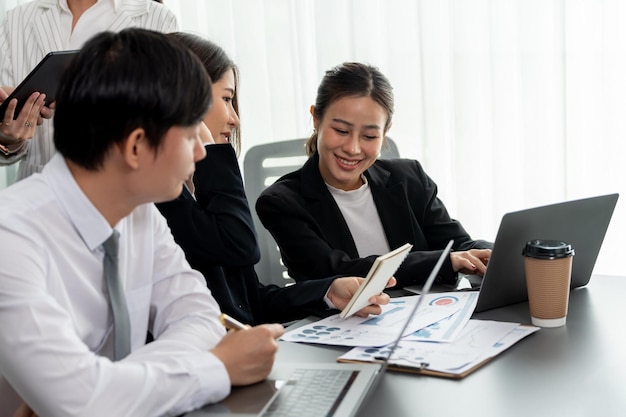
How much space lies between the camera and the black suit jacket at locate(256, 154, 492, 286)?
5.83ft

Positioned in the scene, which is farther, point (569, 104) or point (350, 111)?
point (569, 104)

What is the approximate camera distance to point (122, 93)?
1.08 meters

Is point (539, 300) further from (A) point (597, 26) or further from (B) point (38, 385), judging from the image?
(A) point (597, 26)

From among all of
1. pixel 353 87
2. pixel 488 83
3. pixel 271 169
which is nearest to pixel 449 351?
pixel 353 87

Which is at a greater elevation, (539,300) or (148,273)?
(148,273)

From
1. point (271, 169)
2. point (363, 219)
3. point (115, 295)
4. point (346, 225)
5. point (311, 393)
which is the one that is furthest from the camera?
point (271, 169)

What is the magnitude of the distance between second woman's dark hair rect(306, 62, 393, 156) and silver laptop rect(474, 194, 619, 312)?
2.25 ft

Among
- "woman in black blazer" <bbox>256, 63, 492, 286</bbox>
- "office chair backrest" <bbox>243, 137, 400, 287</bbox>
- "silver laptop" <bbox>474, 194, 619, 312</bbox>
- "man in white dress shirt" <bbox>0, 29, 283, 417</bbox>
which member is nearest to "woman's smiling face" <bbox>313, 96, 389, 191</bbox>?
"woman in black blazer" <bbox>256, 63, 492, 286</bbox>

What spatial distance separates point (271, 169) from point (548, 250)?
106 centimetres

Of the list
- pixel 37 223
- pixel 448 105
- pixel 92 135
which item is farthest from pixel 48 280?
pixel 448 105

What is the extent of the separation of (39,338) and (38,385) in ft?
0.19

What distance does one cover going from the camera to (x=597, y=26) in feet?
8.77

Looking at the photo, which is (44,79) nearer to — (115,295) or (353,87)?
(353,87)

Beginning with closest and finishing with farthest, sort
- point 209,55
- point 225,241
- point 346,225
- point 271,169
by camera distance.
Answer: point 225,241
point 209,55
point 346,225
point 271,169
